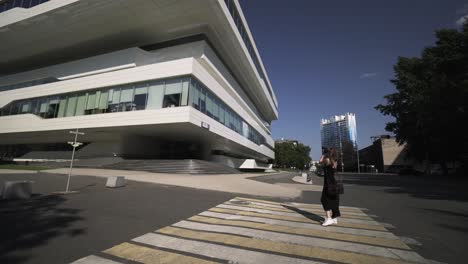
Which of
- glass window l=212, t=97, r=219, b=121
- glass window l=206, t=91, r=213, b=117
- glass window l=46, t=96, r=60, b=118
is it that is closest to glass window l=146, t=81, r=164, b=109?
glass window l=206, t=91, r=213, b=117

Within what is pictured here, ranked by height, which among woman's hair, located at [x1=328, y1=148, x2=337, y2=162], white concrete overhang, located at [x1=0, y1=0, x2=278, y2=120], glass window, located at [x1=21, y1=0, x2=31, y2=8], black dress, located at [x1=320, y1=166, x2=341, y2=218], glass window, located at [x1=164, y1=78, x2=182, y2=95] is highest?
glass window, located at [x1=21, y1=0, x2=31, y2=8]

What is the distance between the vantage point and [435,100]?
2308 centimetres

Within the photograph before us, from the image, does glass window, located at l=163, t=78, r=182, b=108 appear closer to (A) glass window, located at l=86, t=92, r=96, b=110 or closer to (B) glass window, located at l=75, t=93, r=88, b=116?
(A) glass window, located at l=86, t=92, r=96, b=110

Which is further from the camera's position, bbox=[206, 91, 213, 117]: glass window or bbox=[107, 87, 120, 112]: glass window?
bbox=[206, 91, 213, 117]: glass window

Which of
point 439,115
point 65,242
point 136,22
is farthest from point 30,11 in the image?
point 439,115

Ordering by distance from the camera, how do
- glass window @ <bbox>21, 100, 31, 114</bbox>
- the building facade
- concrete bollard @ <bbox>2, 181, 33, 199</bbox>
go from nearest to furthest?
concrete bollard @ <bbox>2, 181, 33, 199</bbox>
glass window @ <bbox>21, 100, 31, 114</bbox>
the building facade

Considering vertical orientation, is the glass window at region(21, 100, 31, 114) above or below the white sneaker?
above

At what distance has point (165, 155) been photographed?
33.1 meters

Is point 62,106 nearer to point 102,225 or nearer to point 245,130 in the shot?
point 245,130

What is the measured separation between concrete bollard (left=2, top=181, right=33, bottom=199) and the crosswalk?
22.3 feet

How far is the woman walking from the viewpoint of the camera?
5215 millimetres

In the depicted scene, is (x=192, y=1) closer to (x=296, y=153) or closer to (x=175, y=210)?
(x=175, y=210)

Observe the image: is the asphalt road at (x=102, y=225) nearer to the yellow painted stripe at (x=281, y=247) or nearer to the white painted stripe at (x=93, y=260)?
the white painted stripe at (x=93, y=260)

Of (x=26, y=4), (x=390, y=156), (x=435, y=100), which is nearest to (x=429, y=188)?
(x=435, y=100)
